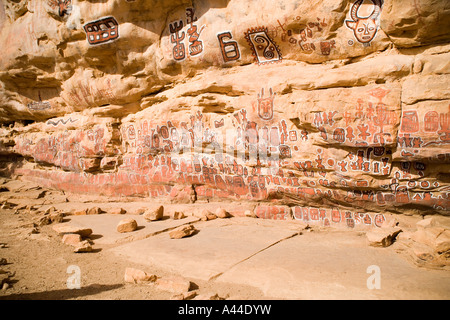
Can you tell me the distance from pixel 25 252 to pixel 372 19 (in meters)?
6.26

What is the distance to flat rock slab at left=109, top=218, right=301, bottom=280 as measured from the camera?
334 cm

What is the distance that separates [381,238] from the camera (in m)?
3.66

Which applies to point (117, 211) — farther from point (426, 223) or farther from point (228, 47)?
point (426, 223)

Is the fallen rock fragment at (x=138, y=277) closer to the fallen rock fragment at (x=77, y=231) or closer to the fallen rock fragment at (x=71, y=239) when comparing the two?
the fallen rock fragment at (x=71, y=239)

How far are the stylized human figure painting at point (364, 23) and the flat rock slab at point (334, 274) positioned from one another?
3.20m

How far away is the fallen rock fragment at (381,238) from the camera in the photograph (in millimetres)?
3662

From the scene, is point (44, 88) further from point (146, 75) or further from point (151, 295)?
point (151, 295)

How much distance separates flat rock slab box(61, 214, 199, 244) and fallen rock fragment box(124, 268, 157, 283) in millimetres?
1546

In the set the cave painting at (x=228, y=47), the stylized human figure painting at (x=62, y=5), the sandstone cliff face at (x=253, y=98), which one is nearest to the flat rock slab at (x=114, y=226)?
the sandstone cliff face at (x=253, y=98)

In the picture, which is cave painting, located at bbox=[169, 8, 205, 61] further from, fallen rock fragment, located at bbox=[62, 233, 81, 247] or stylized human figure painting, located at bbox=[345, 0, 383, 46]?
fallen rock fragment, located at bbox=[62, 233, 81, 247]

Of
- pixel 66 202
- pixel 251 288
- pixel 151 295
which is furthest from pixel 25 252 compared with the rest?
pixel 66 202

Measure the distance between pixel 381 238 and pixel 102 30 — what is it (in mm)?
7546

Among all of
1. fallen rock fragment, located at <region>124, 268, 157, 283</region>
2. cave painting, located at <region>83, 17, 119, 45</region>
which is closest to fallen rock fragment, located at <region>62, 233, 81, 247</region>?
fallen rock fragment, located at <region>124, 268, 157, 283</region>

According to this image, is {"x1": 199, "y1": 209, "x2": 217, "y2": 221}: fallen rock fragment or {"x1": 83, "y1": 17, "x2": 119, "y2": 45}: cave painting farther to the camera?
{"x1": 83, "y1": 17, "x2": 119, "y2": 45}: cave painting
